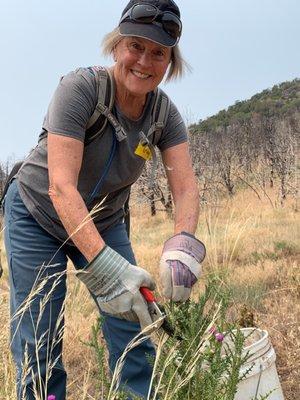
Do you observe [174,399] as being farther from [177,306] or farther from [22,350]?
[22,350]

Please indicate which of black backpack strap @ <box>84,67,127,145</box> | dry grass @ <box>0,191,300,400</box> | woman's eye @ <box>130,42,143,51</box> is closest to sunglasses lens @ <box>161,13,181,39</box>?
woman's eye @ <box>130,42,143,51</box>

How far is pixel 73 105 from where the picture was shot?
206 centimetres

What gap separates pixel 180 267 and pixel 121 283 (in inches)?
11.7

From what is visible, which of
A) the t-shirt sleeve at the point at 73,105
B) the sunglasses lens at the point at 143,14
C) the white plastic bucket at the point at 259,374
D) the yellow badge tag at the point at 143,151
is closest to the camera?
the t-shirt sleeve at the point at 73,105

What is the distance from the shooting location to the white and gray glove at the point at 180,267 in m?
1.99

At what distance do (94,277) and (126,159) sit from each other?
2.12 ft

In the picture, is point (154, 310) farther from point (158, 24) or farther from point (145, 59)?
point (158, 24)

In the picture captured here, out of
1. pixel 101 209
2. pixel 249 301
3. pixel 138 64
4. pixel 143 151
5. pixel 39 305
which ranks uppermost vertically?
pixel 138 64

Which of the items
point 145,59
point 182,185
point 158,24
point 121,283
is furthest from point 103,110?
point 121,283

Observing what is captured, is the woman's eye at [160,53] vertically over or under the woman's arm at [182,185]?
over

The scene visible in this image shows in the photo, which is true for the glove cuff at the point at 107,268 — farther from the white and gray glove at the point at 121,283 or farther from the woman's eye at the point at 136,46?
the woman's eye at the point at 136,46

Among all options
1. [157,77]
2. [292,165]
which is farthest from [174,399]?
[292,165]

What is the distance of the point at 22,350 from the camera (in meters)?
2.28

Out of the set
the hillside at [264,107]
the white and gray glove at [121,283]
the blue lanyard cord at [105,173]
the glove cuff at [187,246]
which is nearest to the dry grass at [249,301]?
the white and gray glove at [121,283]
